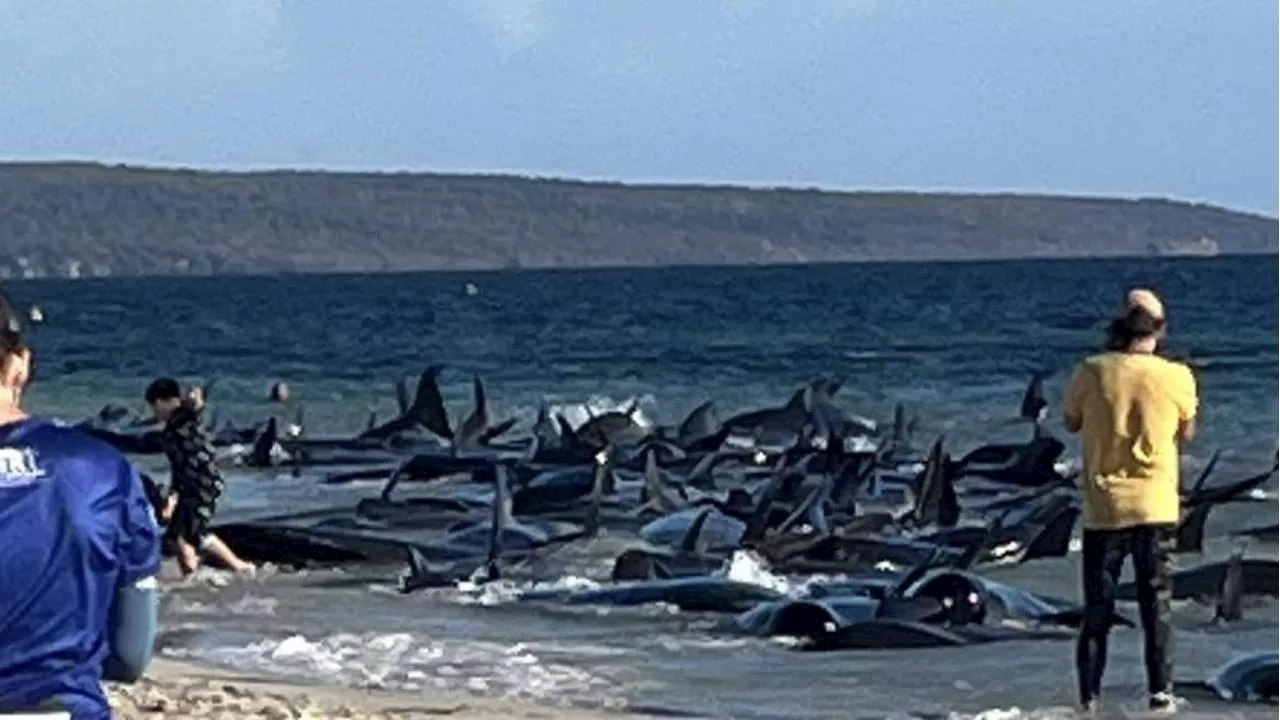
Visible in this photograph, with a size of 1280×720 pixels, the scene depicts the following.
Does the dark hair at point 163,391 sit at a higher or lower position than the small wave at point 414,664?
higher

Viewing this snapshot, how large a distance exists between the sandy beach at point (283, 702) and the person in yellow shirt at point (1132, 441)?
2.65 m

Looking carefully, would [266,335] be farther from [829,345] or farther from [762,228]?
[762,228]

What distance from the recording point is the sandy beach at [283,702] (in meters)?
13.0

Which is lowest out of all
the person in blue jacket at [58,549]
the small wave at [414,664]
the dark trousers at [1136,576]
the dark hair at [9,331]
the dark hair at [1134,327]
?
the small wave at [414,664]

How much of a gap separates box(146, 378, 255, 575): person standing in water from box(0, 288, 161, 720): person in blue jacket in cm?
1347

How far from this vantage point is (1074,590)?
20.8 metres

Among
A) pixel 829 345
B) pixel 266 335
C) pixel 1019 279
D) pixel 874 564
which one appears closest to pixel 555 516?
pixel 874 564

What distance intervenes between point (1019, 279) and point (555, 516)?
11828cm

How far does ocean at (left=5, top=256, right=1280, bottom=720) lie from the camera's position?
16094 millimetres

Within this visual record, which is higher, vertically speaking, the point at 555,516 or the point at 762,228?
the point at 762,228

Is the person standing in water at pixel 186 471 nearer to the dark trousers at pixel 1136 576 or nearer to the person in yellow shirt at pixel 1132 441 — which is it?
the dark trousers at pixel 1136 576

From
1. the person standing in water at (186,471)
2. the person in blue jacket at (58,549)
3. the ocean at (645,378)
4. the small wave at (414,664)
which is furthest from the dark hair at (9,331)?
the person standing in water at (186,471)

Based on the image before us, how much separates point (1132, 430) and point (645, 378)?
51772mm

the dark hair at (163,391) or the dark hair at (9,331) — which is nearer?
the dark hair at (9,331)
